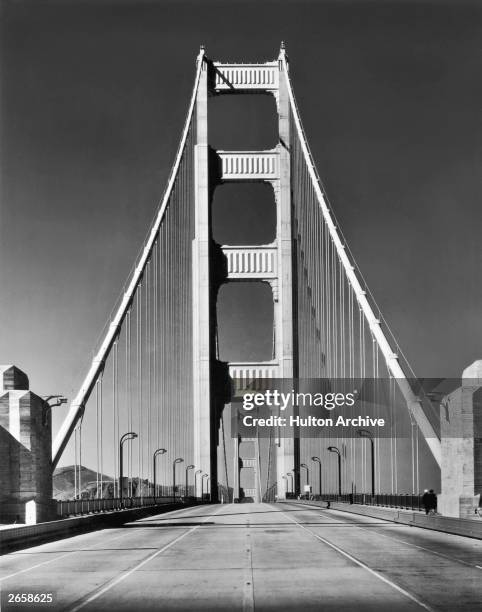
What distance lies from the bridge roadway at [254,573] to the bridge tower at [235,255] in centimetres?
4132

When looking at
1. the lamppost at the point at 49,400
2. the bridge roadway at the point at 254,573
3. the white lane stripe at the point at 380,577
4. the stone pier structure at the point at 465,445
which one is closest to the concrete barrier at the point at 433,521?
the bridge roadway at the point at 254,573

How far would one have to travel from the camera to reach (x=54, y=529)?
2883 centimetres

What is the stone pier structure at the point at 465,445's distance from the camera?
32.3 m

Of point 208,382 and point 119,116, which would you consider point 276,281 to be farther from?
point 119,116

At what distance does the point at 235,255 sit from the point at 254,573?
56.0 meters

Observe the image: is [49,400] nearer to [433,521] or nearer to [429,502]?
[433,521]

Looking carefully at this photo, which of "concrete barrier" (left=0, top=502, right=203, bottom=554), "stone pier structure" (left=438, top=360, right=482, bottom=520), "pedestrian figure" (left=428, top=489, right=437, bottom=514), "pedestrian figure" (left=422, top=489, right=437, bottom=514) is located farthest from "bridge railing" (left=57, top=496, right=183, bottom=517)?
"stone pier structure" (left=438, top=360, right=482, bottom=520)

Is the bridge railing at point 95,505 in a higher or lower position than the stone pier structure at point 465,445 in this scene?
lower

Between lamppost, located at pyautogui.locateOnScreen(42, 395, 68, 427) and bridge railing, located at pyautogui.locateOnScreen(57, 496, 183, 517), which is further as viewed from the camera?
bridge railing, located at pyautogui.locateOnScreen(57, 496, 183, 517)

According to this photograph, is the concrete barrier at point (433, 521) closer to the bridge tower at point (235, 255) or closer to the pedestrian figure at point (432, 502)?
the pedestrian figure at point (432, 502)

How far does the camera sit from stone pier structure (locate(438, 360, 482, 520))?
106 ft

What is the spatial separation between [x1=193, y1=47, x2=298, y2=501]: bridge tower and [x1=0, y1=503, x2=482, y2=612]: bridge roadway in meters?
41.3

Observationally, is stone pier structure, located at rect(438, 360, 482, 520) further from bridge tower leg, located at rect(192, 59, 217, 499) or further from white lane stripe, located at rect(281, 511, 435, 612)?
bridge tower leg, located at rect(192, 59, 217, 499)

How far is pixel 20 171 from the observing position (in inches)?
1021
